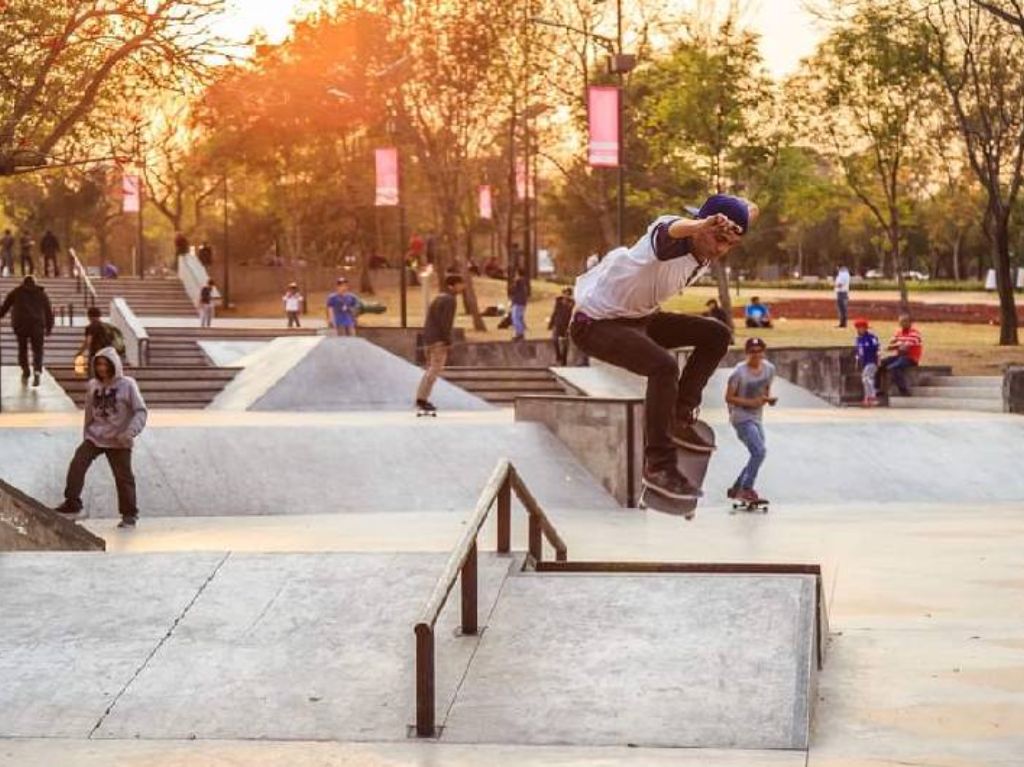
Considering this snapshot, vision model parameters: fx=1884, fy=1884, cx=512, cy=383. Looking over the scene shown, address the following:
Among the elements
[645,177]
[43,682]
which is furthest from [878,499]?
[645,177]

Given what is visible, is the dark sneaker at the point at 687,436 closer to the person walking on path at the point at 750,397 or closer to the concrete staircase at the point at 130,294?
the person walking on path at the point at 750,397

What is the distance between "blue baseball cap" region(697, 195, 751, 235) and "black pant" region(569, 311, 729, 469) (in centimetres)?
76

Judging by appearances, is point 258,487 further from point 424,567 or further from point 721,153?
point 721,153

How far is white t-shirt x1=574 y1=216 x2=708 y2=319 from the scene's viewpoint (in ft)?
28.2

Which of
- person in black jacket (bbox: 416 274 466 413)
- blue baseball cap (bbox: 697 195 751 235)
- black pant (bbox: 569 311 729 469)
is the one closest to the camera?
blue baseball cap (bbox: 697 195 751 235)

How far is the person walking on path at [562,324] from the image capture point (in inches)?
1404

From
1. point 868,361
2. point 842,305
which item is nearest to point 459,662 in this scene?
point 868,361

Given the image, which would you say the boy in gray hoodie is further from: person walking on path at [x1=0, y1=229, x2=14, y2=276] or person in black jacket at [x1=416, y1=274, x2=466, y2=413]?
person walking on path at [x1=0, y1=229, x2=14, y2=276]

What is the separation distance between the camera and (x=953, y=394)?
3225cm

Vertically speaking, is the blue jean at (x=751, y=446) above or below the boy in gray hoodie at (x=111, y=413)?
below

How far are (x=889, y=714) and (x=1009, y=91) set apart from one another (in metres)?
37.4

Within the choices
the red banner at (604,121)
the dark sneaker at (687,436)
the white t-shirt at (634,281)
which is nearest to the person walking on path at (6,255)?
the red banner at (604,121)

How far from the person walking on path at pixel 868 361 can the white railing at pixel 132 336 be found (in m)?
12.6

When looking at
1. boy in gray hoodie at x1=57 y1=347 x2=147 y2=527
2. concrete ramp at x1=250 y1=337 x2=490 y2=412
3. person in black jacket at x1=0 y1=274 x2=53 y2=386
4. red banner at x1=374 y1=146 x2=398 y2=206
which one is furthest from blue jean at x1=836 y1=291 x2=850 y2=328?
boy in gray hoodie at x1=57 y1=347 x2=147 y2=527
